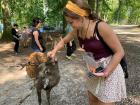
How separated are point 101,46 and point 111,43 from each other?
0.16 m

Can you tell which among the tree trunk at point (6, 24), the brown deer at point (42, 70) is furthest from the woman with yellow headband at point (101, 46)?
the tree trunk at point (6, 24)

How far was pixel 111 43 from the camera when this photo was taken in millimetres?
3623

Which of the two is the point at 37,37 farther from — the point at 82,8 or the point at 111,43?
the point at 111,43

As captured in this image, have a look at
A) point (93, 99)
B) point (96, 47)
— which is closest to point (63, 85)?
point (93, 99)

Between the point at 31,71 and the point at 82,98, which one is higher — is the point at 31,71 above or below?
above

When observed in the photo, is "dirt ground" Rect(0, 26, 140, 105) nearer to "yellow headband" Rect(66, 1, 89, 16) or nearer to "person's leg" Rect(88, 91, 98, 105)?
"person's leg" Rect(88, 91, 98, 105)

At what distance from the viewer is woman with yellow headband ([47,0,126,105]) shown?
3.63m

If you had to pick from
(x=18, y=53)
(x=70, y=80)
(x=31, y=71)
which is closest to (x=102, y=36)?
(x=31, y=71)

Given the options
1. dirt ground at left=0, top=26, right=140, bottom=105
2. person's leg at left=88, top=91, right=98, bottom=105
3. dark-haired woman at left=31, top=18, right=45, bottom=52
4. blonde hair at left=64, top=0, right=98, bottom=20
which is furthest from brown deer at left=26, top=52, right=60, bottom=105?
dark-haired woman at left=31, top=18, right=45, bottom=52

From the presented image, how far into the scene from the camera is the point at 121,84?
3.89 meters

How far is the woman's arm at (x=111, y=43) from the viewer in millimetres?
3578

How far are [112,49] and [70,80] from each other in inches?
246

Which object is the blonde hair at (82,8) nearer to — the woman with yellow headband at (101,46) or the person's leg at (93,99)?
the woman with yellow headband at (101,46)

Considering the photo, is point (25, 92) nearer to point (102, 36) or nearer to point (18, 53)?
point (102, 36)
